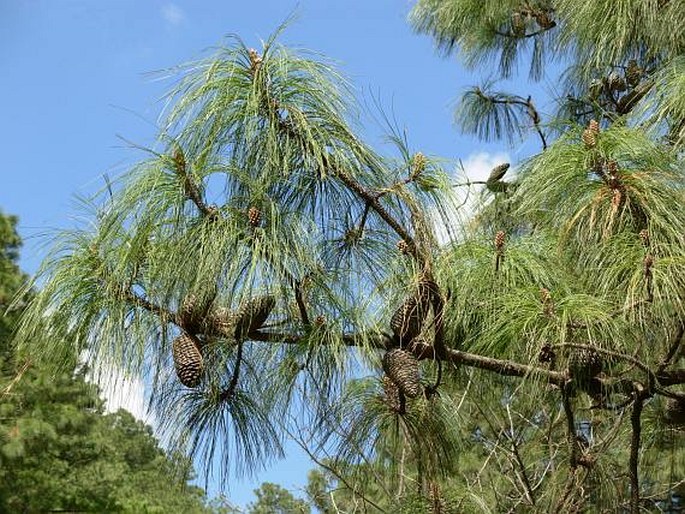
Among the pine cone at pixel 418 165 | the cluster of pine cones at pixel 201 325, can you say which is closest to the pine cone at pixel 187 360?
the cluster of pine cones at pixel 201 325

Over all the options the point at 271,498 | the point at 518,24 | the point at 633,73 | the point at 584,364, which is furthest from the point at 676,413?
the point at 271,498

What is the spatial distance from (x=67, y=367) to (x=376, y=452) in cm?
51

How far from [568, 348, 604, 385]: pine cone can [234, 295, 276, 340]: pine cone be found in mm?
451

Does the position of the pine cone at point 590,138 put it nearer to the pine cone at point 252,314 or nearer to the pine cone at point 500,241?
the pine cone at point 500,241

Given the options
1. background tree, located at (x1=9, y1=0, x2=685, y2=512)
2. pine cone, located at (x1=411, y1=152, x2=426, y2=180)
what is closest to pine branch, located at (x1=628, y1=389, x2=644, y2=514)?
background tree, located at (x1=9, y1=0, x2=685, y2=512)

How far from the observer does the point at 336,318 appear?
1.24m

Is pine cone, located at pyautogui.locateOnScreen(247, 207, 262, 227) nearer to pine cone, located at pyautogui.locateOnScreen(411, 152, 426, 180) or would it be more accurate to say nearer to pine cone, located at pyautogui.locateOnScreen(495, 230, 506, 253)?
pine cone, located at pyautogui.locateOnScreen(411, 152, 426, 180)

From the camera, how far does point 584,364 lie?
1374 mm

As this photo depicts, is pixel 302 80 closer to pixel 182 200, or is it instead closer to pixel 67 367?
pixel 182 200

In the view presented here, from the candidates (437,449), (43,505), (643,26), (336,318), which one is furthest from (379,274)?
(43,505)

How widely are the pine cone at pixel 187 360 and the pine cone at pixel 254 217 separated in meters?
0.17

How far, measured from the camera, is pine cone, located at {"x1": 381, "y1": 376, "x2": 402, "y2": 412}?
1.38m

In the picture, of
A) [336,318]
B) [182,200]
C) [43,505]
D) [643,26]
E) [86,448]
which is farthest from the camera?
[86,448]

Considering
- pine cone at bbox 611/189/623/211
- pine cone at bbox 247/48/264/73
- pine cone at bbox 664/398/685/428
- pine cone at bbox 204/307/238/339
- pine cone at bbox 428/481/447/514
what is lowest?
pine cone at bbox 428/481/447/514
